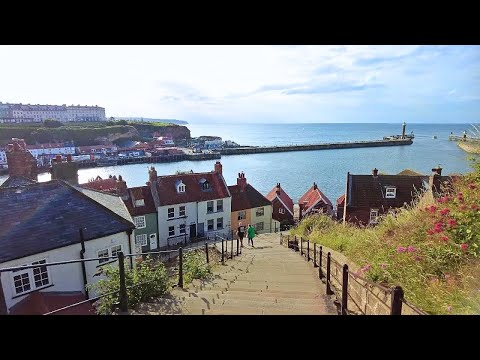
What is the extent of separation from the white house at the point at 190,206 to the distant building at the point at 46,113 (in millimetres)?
111273

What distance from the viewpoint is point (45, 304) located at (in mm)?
7902

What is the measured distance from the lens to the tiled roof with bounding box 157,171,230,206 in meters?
20.8

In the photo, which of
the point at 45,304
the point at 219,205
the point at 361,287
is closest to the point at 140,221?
the point at 219,205

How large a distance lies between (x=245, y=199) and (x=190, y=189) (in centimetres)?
483

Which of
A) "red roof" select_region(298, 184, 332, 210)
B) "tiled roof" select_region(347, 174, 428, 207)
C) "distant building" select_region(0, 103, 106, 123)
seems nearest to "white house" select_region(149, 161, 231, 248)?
"red roof" select_region(298, 184, 332, 210)

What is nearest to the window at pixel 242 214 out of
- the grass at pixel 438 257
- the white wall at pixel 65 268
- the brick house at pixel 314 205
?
the brick house at pixel 314 205

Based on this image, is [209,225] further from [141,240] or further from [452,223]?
[452,223]

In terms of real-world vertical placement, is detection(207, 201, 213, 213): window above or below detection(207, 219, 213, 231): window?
above

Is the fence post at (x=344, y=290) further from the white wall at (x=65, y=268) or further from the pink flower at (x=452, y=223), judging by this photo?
the white wall at (x=65, y=268)

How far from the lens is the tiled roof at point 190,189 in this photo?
20.8m

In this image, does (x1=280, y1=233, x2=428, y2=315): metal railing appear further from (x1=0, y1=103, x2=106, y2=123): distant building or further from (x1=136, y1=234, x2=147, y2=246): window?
(x1=0, y1=103, x2=106, y2=123): distant building

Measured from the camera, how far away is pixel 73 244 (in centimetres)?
914

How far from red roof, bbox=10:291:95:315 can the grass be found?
21.5 ft

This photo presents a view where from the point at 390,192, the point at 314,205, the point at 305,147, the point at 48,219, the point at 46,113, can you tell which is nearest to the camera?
the point at 48,219
